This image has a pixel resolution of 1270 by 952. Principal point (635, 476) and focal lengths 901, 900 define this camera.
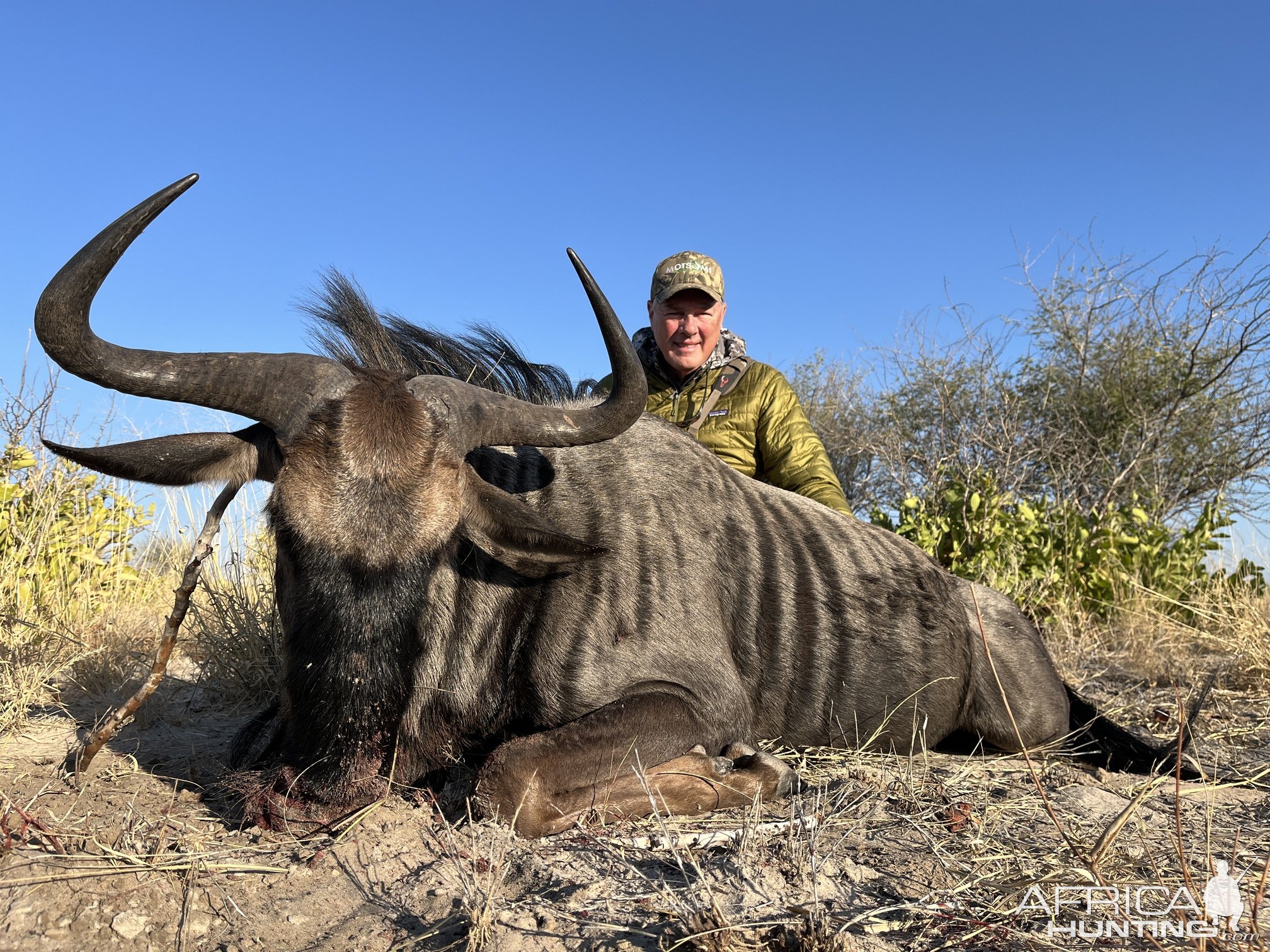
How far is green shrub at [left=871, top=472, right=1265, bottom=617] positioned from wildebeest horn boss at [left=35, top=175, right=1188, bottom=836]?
9.87 feet

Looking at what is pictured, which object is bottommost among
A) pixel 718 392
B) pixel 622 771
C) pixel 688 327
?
pixel 622 771

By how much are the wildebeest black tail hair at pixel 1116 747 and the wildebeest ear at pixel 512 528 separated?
2.48 meters

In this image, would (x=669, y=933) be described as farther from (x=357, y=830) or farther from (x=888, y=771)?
(x=888, y=771)

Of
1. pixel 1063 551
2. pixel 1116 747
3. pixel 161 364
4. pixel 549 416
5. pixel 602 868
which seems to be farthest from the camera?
pixel 1063 551

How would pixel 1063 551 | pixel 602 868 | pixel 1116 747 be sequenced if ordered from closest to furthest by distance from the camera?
pixel 602 868, pixel 1116 747, pixel 1063 551

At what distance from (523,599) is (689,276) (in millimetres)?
3078

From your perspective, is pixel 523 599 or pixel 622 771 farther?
pixel 523 599

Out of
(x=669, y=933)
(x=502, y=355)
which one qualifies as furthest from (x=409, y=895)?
(x=502, y=355)

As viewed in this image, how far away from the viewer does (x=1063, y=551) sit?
7.30 metres

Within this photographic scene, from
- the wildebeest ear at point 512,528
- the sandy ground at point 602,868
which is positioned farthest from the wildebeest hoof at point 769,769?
the wildebeest ear at point 512,528

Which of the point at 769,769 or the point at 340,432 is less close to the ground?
the point at 340,432

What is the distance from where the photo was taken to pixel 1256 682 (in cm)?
508

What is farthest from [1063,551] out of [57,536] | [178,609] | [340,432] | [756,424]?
[57,536]

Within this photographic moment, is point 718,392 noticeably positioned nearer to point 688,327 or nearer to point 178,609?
point 688,327
